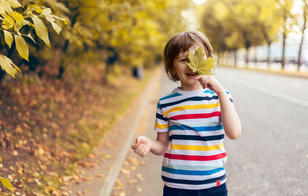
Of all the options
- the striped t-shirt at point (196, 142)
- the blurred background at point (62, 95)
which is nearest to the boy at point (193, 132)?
the striped t-shirt at point (196, 142)

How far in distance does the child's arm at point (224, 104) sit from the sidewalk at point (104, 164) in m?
2.47

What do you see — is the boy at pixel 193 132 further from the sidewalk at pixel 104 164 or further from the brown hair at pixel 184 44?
the sidewalk at pixel 104 164

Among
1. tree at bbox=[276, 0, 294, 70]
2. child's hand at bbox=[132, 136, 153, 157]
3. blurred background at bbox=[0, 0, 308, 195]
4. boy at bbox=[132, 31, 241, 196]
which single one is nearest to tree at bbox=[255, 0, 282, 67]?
tree at bbox=[276, 0, 294, 70]

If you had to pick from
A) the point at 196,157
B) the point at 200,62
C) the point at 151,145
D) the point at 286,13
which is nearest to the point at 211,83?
the point at 200,62

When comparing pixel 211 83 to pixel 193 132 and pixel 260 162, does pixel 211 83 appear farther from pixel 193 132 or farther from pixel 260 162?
pixel 260 162

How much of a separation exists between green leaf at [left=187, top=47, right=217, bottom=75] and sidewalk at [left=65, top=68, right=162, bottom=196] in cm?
260

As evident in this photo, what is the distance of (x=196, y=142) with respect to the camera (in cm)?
175

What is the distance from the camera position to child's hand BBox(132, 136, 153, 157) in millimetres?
1775

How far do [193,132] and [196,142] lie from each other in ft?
0.20

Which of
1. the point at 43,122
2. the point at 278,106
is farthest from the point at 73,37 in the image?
the point at 278,106

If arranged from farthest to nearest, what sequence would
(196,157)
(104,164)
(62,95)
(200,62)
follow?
(62,95), (104,164), (196,157), (200,62)

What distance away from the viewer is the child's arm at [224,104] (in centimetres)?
163

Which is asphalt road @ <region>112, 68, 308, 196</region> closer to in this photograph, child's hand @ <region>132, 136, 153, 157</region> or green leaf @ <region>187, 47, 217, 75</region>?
child's hand @ <region>132, 136, 153, 157</region>

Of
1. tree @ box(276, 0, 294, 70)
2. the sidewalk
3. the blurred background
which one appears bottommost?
the sidewalk
